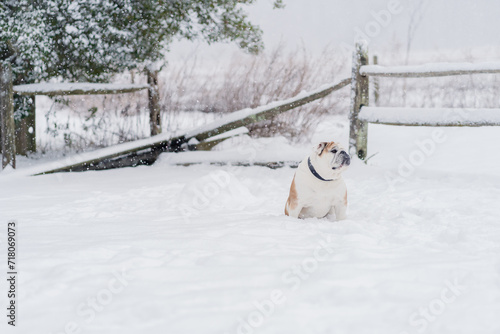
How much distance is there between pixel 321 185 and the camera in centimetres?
327

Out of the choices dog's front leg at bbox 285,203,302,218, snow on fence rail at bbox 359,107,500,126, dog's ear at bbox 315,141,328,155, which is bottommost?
dog's front leg at bbox 285,203,302,218

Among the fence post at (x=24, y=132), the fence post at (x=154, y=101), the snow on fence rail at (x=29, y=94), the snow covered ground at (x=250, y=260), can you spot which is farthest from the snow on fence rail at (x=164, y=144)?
the fence post at (x=24, y=132)

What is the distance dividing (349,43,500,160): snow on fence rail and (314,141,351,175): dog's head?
98.2 inches

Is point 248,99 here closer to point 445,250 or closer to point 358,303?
point 445,250

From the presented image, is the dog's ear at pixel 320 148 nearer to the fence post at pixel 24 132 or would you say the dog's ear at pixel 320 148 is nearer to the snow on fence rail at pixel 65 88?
the snow on fence rail at pixel 65 88

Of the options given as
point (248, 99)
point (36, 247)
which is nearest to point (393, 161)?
point (248, 99)

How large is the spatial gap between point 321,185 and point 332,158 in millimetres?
269

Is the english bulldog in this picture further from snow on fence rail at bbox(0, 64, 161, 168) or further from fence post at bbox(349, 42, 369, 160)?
snow on fence rail at bbox(0, 64, 161, 168)

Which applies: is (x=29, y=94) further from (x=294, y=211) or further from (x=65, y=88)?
(x=294, y=211)

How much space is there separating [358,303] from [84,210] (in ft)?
8.76

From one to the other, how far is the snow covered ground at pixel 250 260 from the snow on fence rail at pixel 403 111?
0.71 metres

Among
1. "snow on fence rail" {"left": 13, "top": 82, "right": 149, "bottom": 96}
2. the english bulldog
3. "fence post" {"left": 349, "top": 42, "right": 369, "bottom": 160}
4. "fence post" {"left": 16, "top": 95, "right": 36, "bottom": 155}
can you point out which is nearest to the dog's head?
the english bulldog

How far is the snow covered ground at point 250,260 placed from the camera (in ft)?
6.01

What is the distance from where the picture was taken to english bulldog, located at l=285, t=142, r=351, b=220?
10.2 feet
